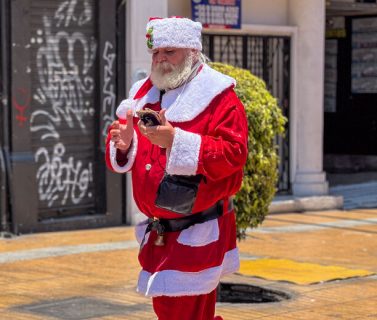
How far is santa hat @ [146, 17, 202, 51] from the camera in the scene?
498 cm

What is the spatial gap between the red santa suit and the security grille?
895 cm

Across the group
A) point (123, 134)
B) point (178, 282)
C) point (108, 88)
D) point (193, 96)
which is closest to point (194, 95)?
point (193, 96)

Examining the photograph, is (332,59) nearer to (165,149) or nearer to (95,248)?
(95,248)

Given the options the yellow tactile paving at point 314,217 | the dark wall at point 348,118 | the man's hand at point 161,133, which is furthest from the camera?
the dark wall at point 348,118

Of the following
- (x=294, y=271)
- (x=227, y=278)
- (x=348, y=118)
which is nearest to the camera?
(x=227, y=278)

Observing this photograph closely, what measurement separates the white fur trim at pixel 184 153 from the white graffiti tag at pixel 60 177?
7130mm

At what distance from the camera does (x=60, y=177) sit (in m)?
12.0

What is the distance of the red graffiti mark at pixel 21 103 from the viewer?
11492 millimetres

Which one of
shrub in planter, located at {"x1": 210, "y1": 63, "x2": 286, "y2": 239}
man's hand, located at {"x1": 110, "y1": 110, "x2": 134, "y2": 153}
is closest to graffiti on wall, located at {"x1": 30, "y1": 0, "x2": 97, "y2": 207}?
shrub in planter, located at {"x1": 210, "y1": 63, "x2": 286, "y2": 239}

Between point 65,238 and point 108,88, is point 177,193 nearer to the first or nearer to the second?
point 65,238

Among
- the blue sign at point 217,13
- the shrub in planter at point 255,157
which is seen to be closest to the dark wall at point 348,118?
the blue sign at point 217,13

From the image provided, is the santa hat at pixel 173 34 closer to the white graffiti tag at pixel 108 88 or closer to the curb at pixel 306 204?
the white graffiti tag at pixel 108 88

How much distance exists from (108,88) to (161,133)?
7.72m

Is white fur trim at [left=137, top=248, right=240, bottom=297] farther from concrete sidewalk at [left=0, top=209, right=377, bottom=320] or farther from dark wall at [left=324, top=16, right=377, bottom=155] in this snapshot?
dark wall at [left=324, top=16, right=377, bottom=155]
